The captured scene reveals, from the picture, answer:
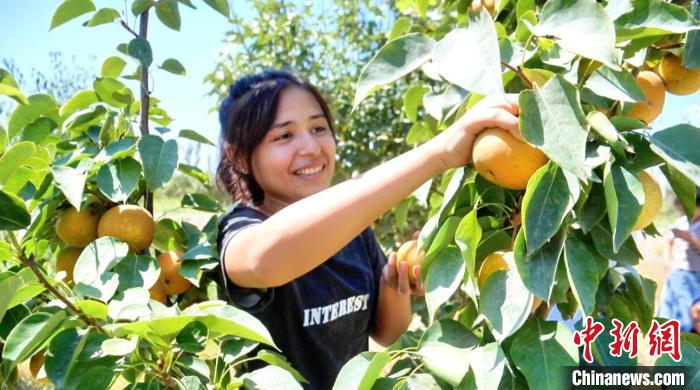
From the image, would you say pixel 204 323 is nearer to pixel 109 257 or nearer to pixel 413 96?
pixel 109 257

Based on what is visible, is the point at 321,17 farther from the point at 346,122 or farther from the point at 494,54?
the point at 494,54

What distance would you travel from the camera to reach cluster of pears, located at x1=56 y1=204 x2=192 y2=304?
46.3 inches

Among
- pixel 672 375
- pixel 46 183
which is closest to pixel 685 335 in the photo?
pixel 672 375

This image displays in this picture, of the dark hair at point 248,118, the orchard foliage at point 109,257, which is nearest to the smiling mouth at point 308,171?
the dark hair at point 248,118

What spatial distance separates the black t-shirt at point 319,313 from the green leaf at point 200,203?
0.52ft

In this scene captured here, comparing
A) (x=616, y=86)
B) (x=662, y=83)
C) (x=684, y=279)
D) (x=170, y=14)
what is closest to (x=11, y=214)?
(x=170, y=14)

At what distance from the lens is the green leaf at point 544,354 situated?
76 cm

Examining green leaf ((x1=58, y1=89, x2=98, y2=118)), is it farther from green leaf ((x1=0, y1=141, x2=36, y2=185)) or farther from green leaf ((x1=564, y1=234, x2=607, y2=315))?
green leaf ((x1=564, y1=234, x2=607, y2=315))

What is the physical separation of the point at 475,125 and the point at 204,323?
44 cm

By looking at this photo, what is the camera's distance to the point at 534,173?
0.76 metres

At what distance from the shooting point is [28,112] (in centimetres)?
124

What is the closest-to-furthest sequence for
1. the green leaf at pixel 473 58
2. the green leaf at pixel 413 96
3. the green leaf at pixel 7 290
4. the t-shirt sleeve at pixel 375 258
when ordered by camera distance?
the green leaf at pixel 473 58, the green leaf at pixel 7 290, the green leaf at pixel 413 96, the t-shirt sleeve at pixel 375 258

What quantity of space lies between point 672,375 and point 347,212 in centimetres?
50

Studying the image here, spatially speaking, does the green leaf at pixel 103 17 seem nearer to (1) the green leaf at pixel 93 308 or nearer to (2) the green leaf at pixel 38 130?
(2) the green leaf at pixel 38 130
